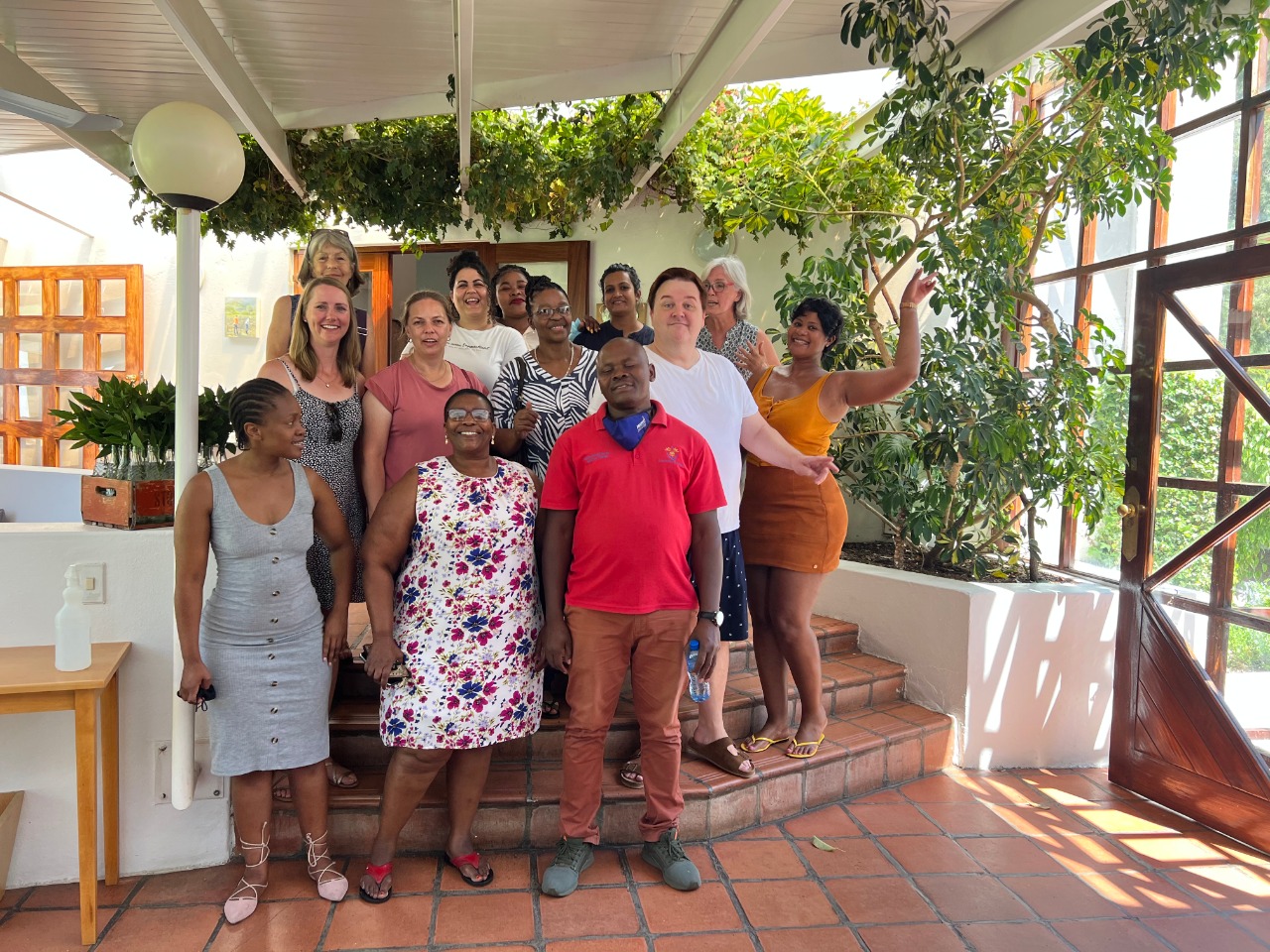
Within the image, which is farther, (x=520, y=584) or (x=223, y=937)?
(x=520, y=584)

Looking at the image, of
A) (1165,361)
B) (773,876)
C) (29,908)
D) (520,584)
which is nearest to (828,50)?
(1165,361)

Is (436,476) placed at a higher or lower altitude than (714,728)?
higher

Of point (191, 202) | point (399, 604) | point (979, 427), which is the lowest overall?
point (399, 604)

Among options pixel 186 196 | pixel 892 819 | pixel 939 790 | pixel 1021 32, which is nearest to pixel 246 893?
pixel 186 196

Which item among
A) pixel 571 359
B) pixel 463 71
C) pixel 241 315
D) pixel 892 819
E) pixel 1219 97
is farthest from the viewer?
pixel 241 315

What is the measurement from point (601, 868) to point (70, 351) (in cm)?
661

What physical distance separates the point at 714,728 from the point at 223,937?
1.67 m

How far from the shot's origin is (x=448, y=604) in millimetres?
2365

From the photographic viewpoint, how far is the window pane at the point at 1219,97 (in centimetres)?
373

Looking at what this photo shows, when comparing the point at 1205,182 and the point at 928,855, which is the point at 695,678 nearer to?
the point at 928,855

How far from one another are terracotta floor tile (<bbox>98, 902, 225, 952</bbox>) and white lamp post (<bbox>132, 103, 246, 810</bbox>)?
0.29 m

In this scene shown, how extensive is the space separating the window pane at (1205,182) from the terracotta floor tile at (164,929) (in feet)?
15.0

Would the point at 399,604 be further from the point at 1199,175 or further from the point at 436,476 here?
the point at 1199,175

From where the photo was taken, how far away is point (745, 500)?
10.5 feet
